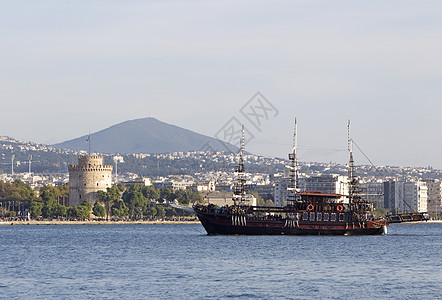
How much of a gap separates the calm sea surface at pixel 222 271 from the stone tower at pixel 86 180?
223 feet

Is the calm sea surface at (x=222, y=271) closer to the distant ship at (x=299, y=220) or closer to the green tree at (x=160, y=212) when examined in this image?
the distant ship at (x=299, y=220)

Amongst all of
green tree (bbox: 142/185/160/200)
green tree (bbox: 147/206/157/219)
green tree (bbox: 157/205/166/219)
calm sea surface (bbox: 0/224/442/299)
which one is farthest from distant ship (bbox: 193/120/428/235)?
green tree (bbox: 142/185/160/200)

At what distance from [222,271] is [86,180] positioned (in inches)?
3640

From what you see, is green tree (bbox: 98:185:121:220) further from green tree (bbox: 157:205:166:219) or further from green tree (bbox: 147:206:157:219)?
green tree (bbox: 157:205:166:219)

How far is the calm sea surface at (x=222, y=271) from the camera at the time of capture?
3738 centimetres

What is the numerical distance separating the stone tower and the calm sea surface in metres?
68.0

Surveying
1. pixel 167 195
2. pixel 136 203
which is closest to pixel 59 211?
pixel 136 203

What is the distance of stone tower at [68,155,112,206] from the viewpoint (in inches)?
5325

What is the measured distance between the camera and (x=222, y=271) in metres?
45.4

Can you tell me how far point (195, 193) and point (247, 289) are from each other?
418ft

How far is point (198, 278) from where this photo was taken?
4238 centimetres

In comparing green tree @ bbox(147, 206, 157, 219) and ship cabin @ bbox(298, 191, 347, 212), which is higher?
ship cabin @ bbox(298, 191, 347, 212)

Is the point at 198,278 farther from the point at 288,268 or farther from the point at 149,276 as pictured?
the point at 288,268

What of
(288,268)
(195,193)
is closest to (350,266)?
(288,268)
